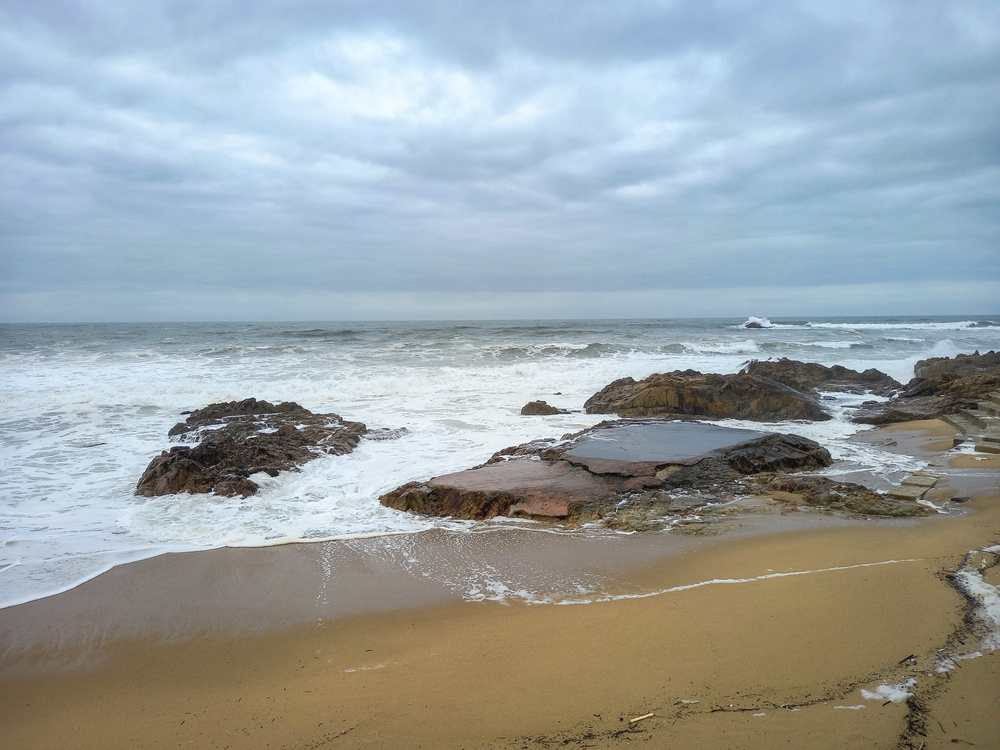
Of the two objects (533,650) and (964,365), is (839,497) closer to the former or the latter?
(533,650)

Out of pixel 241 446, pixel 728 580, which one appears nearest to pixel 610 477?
pixel 728 580

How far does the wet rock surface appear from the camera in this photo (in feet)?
17.5

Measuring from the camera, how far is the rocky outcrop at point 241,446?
256 inches

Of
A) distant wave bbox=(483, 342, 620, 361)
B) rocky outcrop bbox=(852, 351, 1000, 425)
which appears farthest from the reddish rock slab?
distant wave bbox=(483, 342, 620, 361)

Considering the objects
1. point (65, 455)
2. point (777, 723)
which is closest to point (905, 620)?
point (777, 723)

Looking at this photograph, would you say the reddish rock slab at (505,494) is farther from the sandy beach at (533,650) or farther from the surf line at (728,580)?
the surf line at (728,580)

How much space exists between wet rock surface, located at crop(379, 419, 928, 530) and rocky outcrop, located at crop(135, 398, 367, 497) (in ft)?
6.92

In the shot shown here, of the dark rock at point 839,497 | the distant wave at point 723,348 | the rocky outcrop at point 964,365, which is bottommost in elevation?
the dark rock at point 839,497

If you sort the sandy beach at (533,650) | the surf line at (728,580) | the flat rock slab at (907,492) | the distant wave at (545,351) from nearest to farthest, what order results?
the sandy beach at (533,650) → the surf line at (728,580) → the flat rock slab at (907,492) → the distant wave at (545,351)

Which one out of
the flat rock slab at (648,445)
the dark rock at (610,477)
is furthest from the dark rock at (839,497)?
the flat rock slab at (648,445)

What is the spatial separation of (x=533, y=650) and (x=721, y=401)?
27.9 ft

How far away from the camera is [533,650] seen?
312 cm

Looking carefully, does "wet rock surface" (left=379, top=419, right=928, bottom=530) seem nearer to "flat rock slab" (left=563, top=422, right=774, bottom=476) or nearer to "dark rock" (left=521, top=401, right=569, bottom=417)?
"flat rock slab" (left=563, top=422, right=774, bottom=476)

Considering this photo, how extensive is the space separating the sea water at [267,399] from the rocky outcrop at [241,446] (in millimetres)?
220
